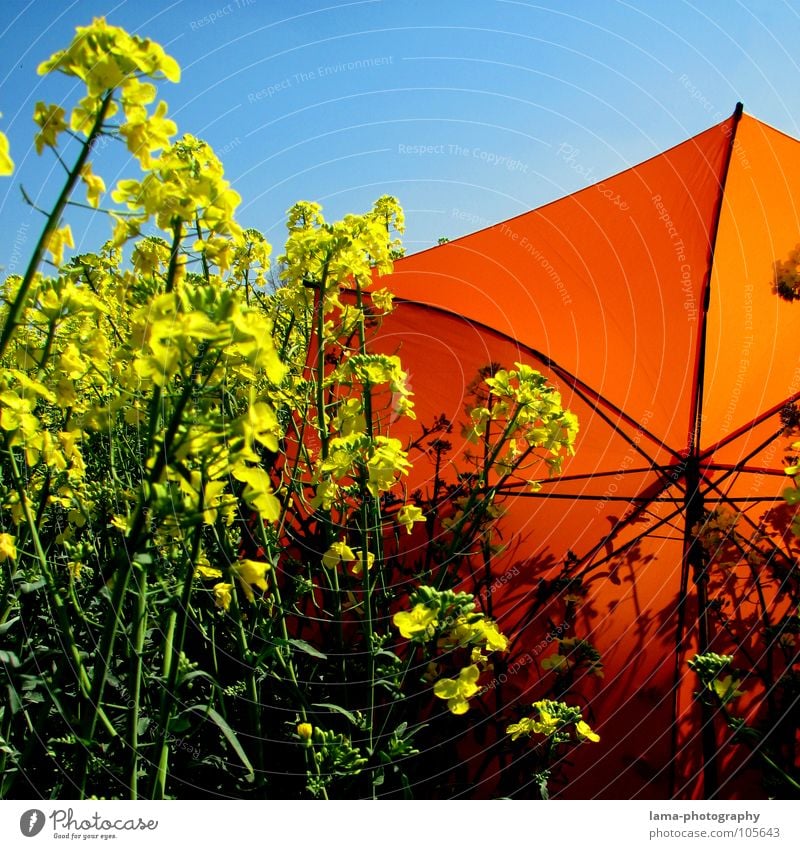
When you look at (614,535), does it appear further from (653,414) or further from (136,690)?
(136,690)

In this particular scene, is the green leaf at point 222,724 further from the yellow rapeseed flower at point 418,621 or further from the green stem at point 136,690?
the yellow rapeseed flower at point 418,621

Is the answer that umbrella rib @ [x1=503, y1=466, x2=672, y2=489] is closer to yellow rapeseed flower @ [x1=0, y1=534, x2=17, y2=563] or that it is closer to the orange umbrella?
the orange umbrella

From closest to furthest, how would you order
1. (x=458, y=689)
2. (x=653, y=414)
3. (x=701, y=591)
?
(x=458, y=689)
(x=701, y=591)
(x=653, y=414)

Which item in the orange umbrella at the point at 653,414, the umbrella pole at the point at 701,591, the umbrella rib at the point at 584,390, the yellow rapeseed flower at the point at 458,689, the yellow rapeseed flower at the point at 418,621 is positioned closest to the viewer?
the yellow rapeseed flower at the point at 418,621

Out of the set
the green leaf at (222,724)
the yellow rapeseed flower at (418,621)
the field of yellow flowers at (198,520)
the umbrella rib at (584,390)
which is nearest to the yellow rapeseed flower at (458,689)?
the field of yellow flowers at (198,520)

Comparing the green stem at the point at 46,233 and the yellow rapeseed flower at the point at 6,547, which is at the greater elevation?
the green stem at the point at 46,233

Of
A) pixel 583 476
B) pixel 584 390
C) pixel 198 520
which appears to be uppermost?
pixel 584 390

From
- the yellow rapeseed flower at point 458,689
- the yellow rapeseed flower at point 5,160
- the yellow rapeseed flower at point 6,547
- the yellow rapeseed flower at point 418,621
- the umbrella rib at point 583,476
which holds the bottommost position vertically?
the yellow rapeseed flower at point 458,689

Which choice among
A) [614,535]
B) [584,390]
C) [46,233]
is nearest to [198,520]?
[46,233]

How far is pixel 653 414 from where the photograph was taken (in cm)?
312

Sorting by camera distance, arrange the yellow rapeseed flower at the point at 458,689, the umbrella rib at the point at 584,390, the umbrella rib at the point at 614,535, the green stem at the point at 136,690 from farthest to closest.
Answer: the umbrella rib at the point at 584,390 < the umbrella rib at the point at 614,535 < the yellow rapeseed flower at the point at 458,689 < the green stem at the point at 136,690

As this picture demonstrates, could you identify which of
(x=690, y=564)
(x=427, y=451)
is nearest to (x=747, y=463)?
(x=690, y=564)

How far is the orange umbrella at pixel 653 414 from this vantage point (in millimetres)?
2529

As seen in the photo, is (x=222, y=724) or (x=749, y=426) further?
(x=749, y=426)
